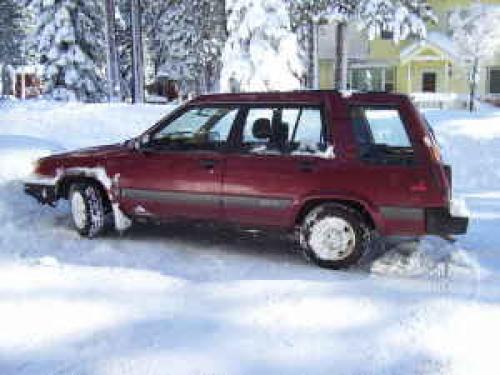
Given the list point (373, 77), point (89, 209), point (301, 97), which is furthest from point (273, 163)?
point (373, 77)

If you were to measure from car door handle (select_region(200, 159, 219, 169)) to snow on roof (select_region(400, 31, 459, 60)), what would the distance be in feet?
104

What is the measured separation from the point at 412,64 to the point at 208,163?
114 feet

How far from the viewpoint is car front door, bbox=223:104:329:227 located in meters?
7.44

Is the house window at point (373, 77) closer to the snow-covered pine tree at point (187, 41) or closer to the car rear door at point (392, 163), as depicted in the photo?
the snow-covered pine tree at point (187, 41)

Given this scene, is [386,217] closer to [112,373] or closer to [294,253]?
[294,253]

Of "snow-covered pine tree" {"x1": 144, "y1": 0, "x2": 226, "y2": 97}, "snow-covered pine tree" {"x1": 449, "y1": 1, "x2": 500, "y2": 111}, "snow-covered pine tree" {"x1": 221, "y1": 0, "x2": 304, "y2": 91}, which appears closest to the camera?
"snow-covered pine tree" {"x1": 221, "y1": 0, "x2": 304, "y2": 91}

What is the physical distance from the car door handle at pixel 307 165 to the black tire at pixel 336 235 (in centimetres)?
40

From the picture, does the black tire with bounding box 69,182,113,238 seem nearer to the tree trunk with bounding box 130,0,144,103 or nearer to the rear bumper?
the rear bumper

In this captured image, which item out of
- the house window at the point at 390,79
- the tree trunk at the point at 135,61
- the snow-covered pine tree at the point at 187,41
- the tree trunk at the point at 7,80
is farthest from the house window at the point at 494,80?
the tree trunk at the point at 7,80

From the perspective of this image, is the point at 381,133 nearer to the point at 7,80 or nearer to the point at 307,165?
the point at 307,165

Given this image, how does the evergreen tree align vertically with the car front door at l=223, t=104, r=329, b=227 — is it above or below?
above

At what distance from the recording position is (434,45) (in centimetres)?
3884

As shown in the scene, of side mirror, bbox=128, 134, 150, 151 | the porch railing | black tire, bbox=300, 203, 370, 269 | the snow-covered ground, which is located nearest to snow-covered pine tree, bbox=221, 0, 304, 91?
the porch railing

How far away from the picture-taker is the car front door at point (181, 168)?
25.9 ft
